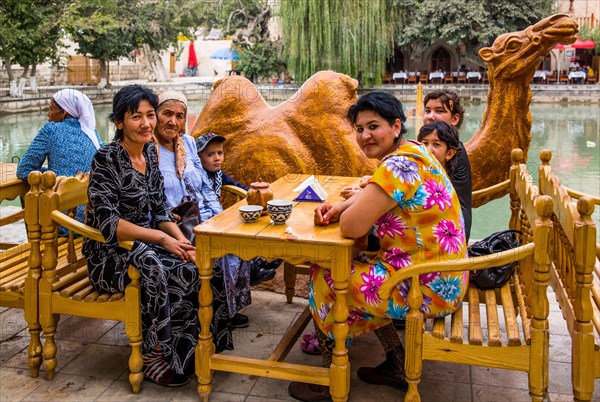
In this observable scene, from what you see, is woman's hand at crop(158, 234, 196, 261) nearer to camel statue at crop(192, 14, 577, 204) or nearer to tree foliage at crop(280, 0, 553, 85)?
camel statue at crop(192, 14, 577, 204)

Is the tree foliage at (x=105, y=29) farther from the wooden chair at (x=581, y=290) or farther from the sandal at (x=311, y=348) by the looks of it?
the wooden chair at (x=581, y=290)

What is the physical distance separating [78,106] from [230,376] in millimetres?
2181

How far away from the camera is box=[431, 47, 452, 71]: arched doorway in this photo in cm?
3016

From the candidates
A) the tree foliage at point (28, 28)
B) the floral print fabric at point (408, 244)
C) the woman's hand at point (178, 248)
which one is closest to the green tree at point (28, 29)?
the tree foliage at point (28, 28)

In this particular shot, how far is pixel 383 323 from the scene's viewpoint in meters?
2.91

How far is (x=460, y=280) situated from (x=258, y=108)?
8.80ft

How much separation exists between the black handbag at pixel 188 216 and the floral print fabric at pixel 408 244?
927 mm

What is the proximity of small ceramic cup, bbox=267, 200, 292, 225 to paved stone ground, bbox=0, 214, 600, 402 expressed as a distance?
0.80 metres

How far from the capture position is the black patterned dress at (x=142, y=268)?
3.03 meters

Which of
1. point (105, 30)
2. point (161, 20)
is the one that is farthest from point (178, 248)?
point (161, 20)

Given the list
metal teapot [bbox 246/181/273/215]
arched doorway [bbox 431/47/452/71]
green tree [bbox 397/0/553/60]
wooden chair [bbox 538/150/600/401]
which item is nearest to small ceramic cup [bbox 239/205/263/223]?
metal teapot [bbox 246/181/273/215]

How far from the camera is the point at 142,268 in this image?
299 cm

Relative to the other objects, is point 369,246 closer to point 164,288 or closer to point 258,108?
point 164,288

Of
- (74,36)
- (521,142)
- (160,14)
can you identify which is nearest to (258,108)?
(521,142)
